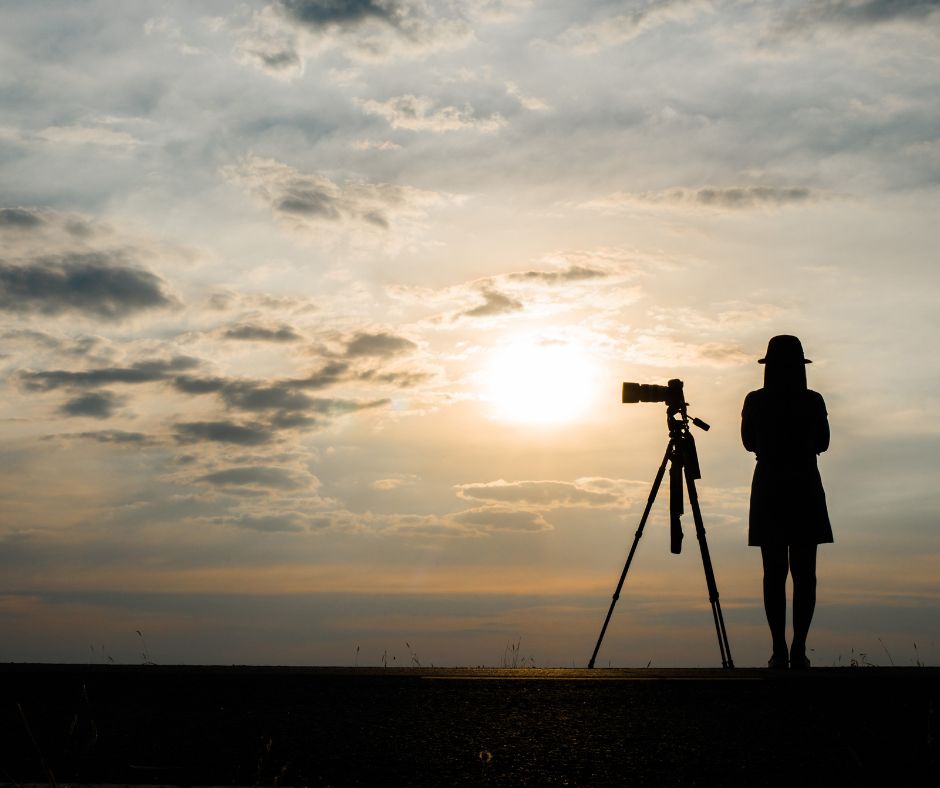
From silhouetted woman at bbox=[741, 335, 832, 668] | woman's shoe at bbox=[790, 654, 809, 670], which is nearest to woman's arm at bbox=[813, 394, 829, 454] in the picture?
silhouetted woman at bbox=[741, 335, 832, 668]

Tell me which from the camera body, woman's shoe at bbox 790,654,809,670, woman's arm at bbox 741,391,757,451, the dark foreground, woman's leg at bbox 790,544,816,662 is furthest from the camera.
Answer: the camera body

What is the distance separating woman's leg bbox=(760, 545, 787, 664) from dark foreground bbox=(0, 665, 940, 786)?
99.4 inches

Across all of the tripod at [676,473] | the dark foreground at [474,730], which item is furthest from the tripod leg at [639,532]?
the dark foreground at [474,730]

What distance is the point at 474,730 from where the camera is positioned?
5012 mm

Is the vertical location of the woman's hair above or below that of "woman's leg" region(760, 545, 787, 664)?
above

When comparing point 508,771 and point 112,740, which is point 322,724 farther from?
point 508,771

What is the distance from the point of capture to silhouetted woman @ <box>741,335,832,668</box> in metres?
9.01

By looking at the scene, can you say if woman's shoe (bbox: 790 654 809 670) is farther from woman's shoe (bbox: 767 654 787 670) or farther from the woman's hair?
the woman's hair

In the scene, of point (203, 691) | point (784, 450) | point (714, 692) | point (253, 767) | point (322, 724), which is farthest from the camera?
point (784, 450)

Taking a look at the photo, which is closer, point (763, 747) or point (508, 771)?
point (508, 771)

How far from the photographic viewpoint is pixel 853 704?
5.39 metres

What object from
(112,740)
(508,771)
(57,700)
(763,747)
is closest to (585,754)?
(508,771)

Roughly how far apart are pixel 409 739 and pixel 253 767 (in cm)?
69

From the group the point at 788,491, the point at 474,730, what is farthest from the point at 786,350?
the point at 474,730
